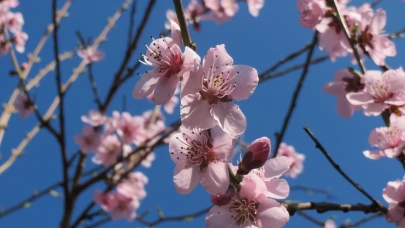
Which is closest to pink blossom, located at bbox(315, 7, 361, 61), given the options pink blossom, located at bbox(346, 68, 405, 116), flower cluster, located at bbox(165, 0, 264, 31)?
pink blossom, located at bbox(346, 68, 405, 116)

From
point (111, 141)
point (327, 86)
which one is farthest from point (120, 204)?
point (327, 86)

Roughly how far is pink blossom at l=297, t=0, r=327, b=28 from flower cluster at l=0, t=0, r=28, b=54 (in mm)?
3173

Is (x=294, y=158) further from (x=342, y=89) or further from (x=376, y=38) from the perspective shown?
(x=376, y=38)

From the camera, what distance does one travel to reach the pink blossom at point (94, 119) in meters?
3.71

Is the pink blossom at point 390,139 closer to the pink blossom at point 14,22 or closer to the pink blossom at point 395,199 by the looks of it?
the pink blossom at point 395,199

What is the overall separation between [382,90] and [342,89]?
510 millimetres

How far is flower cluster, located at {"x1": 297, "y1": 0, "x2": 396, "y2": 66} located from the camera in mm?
2082

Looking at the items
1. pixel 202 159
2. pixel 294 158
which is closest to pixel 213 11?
pixel 294 158

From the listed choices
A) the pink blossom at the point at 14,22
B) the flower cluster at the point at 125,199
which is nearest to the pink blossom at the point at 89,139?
the flower cluster at the point at 125,199

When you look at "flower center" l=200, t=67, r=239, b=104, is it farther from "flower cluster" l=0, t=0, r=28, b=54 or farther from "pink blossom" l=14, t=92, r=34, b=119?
"flower cluster" l=0, t=0, r=28, b=54

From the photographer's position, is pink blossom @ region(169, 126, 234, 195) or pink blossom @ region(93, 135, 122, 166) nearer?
pink blossom @ region(169, 126, 234, 195)

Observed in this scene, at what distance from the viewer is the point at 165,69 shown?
1.20 metres

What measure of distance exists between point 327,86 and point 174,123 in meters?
1.48

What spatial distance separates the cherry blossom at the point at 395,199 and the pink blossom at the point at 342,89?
2.75 ft
